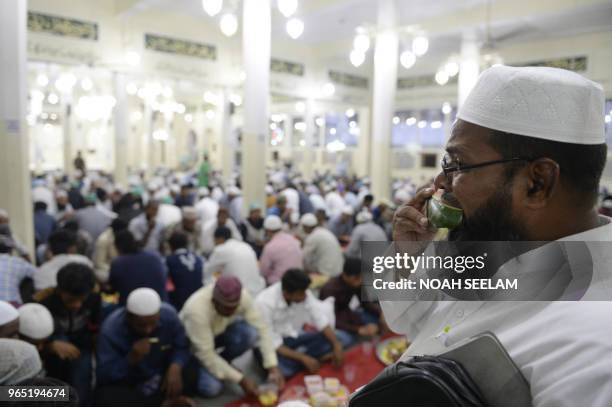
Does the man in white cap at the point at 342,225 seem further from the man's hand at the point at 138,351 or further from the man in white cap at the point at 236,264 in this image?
the man's hand at the point at 138,351

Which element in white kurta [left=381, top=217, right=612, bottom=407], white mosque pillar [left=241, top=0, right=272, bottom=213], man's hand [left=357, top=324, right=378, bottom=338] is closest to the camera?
white kurta [left=381, top=217, right=612, bottom=407]

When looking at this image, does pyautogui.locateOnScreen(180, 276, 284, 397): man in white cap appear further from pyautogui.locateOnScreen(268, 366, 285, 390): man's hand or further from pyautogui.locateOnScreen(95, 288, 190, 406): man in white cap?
pyautogui.locateOnScreen(95, 288, 190, 406): man in white cap

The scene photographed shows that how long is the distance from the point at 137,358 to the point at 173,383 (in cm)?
25

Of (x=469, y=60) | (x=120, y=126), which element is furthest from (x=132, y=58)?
(x=469, y=60)

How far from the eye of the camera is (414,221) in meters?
0.93

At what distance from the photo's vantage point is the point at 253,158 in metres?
6.82

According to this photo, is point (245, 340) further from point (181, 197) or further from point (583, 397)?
point (181, 197)

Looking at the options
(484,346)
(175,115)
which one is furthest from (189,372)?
(175,115)

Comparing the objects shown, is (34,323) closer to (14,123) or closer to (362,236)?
(14,123)

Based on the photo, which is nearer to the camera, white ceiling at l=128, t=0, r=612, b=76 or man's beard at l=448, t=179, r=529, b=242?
man's beard at l=448, t=179, r=529, b=242

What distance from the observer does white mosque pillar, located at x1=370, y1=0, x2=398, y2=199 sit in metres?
8.04

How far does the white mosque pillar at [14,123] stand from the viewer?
14.6 ft

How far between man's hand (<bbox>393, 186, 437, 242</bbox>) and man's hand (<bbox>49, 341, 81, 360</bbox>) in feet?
7.58

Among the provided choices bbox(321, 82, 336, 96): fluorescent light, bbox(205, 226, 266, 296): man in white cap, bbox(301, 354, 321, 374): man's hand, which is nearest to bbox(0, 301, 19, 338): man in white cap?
bbox(301, 354, 321, 374): man's hand
